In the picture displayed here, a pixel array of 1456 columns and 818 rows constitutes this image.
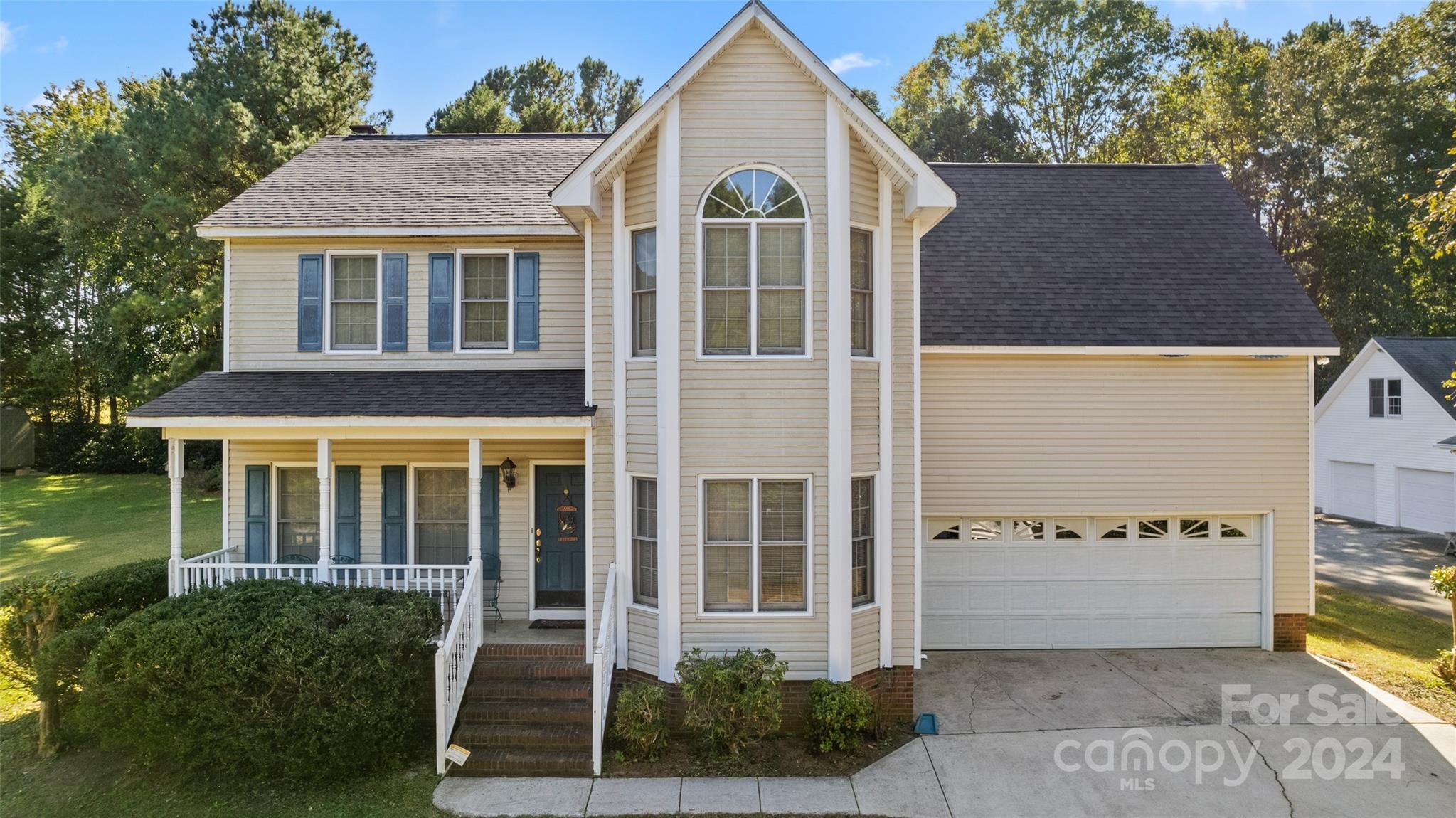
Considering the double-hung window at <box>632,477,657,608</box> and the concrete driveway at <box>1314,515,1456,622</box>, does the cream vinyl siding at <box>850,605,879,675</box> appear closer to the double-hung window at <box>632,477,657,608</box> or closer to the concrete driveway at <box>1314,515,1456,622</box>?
the double-hung window at <box>632,477,657,608</box>

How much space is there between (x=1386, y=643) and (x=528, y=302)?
47.6ft

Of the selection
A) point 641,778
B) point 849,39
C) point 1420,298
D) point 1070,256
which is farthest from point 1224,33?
point 641,778

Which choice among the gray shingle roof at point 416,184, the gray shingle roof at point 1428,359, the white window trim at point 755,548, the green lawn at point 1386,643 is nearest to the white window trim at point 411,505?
the gray shingle roof at point 416,184

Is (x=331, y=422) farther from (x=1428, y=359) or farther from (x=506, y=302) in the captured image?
(x=1428, y=359)

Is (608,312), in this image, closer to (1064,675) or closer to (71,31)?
(1064,675)

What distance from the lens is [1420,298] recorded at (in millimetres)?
29469

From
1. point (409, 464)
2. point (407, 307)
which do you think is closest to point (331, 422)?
point (409, 464)

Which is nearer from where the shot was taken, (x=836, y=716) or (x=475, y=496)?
(x=836, y=716)

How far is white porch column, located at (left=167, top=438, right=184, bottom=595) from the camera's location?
949 cm

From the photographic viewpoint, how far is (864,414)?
875 cm

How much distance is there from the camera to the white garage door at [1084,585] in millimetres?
11453

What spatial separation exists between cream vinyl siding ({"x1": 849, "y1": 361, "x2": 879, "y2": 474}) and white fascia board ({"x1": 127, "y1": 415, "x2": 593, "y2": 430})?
3.37 meters

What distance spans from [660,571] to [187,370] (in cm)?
2279

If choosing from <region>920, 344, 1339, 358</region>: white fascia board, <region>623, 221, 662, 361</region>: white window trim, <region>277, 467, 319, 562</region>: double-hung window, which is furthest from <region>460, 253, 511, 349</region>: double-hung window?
<region>920, 344, 1339, 358</region>: white fascia board
